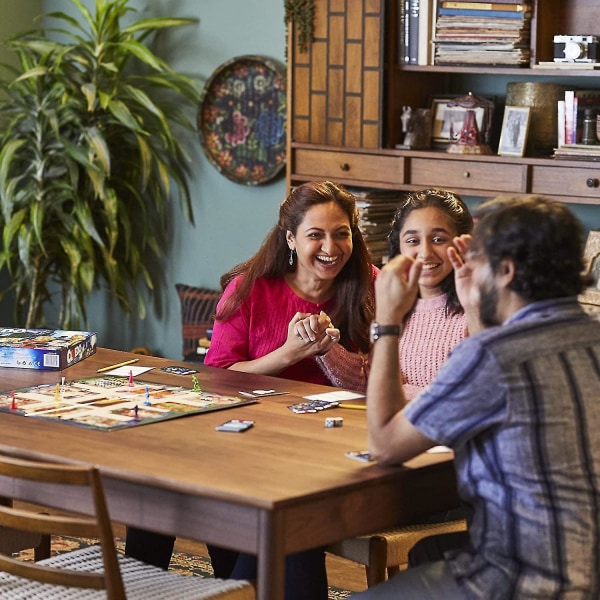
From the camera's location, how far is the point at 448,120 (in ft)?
15.4

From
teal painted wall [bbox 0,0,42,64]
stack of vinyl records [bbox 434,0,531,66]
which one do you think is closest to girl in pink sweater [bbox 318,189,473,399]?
stack of vinyl records [bbox 434,0,531,66]

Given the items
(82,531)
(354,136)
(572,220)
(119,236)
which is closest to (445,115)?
(354,136)

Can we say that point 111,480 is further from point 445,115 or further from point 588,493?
point 445,115

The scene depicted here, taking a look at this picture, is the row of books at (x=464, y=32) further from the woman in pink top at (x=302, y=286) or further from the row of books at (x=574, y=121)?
the woman in pink top at (x=302, y=286)

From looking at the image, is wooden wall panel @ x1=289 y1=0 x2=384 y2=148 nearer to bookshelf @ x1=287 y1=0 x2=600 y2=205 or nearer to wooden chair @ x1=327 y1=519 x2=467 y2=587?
bookshelf @ x1=287 y1=0 x2=600 y2=205

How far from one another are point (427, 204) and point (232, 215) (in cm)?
235

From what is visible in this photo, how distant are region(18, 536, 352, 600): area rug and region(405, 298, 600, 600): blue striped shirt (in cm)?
155

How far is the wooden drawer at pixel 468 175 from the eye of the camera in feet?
14.3

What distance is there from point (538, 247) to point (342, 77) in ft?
8.51

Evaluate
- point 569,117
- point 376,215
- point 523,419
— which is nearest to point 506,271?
point 523,419

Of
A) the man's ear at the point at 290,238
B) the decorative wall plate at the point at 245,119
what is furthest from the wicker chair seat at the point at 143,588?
the decorative wall plate at the point at 245,119

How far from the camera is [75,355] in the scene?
3.39 meters

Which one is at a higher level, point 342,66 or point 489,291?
point 342,66

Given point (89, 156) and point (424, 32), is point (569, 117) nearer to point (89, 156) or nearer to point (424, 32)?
point (424, 32)
